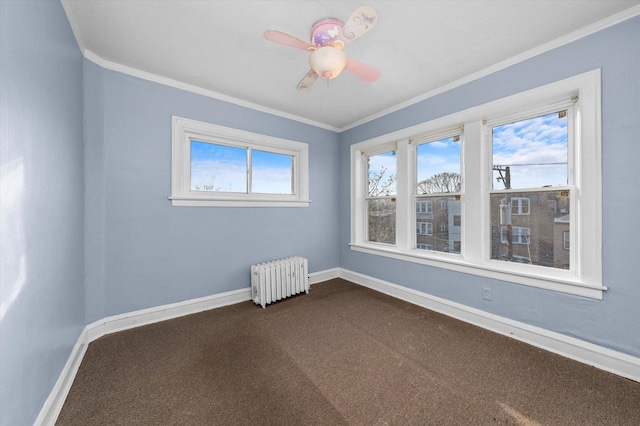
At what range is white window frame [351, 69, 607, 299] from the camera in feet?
5.88

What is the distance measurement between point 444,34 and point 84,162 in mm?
3250

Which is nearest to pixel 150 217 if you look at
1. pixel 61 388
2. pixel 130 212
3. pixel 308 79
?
pixel 130 212

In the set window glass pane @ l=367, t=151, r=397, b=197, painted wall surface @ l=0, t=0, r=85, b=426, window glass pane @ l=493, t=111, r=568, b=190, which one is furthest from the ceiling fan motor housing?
window glass pane @ l=367, t=151, r=397, b=197

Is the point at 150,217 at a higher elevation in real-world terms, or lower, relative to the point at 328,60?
lower

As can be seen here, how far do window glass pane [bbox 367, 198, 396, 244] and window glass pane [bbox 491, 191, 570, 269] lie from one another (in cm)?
126

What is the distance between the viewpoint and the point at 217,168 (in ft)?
9.68

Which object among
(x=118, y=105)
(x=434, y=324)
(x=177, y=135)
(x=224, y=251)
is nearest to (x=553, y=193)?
(x=434, y=324)

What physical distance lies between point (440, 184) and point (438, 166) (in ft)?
0.76

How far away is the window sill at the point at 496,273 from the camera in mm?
1830

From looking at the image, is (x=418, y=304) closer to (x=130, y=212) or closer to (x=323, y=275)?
(x=323, y=275)

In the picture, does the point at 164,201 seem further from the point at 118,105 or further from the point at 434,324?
the point at 434,324

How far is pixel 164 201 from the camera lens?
253cm

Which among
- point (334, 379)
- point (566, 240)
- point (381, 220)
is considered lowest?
point (334, 379)

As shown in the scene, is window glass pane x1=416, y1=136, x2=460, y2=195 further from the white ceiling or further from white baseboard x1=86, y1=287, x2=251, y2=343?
white baseboard x1=86, y1=287, x2=251, y2=343
